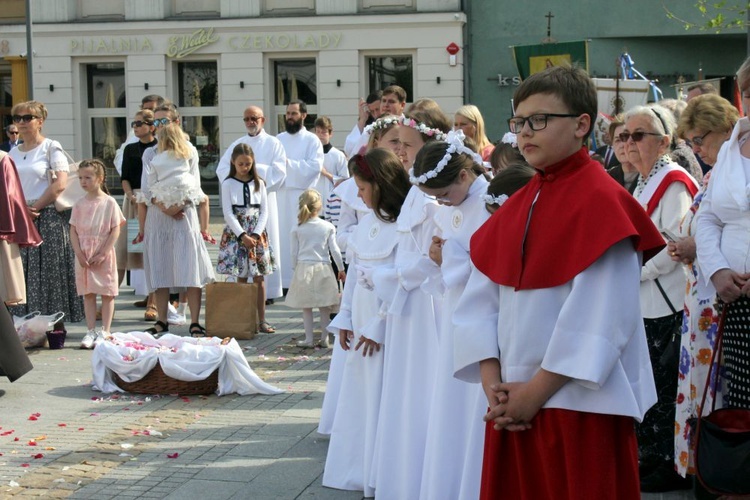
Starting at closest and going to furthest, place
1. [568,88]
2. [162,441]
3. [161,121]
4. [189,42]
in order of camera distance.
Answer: [568,88]
[162,441]
[161,121]
[189,42]

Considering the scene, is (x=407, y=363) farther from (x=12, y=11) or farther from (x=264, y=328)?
(x=12, y=11)

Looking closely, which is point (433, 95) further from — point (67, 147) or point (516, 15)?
point (67, 147)

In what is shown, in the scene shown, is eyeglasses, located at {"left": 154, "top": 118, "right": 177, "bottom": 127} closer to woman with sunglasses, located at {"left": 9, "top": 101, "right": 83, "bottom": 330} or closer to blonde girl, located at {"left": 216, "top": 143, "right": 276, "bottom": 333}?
blonde girl, located at {"left": 216, "top": 143, "right": 276, "bottom": 333}

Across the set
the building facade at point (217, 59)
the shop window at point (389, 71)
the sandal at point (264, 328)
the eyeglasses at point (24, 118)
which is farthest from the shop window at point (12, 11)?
the sandal at point (264, 328)

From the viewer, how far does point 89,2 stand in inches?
1131

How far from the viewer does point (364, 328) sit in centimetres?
554

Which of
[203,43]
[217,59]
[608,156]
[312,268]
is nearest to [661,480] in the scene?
[608,156]

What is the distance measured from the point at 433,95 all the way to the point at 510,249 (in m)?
24.5

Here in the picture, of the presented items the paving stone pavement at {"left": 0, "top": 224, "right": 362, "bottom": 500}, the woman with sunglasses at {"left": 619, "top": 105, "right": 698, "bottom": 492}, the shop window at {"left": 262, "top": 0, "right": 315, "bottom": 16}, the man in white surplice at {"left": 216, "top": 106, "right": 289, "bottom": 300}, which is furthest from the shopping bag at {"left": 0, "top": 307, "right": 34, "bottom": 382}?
the shop window at {"left": 262, "top": 0, "right": 315, "bottom": 16}

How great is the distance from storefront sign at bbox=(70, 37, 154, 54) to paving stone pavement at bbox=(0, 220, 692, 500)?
20.4 meters

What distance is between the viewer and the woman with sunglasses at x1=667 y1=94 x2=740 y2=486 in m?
5.01

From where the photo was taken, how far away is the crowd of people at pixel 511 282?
3.23 meters

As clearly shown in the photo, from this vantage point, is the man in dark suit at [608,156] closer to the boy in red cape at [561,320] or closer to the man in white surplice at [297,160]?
the man in white surplice at [297,160]

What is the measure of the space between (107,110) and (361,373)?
81.4 ft
